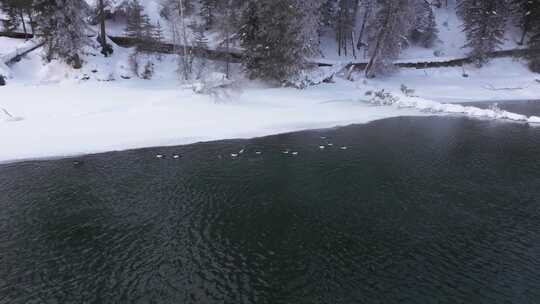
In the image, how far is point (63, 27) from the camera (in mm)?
39906

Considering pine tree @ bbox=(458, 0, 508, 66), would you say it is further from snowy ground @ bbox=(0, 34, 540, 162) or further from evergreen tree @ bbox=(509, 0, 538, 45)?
snowy ground @ bbox=(0, 34, 540, 162)

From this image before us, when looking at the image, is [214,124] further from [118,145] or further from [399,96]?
[399,96]

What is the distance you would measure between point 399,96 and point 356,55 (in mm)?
22540

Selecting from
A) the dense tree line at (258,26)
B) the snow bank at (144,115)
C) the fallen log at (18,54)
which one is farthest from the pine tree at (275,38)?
the fallen log at (18,54)

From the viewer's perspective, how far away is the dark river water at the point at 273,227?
11.2 m

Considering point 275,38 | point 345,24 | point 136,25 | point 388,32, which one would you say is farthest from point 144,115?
point 345,24

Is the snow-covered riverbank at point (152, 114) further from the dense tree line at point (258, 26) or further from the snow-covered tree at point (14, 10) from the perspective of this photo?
the snow-covered tree at point (14, 10)

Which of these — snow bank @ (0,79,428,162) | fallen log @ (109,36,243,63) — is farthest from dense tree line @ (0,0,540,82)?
snow bank @ (0,79,428,162)

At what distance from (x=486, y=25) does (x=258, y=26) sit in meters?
36.8

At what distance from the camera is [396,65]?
56.9 m

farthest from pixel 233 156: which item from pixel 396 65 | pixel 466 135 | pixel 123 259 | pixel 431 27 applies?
pixel 431 27

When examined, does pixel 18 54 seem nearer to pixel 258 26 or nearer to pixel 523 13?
pixel 258 26

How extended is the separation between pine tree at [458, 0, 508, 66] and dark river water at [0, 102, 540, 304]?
133ft

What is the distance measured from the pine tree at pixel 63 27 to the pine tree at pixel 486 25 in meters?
55.1
